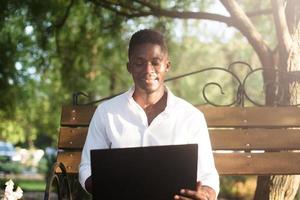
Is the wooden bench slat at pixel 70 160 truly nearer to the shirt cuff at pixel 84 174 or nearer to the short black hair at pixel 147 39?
the shirt cuff at pixel 84 174

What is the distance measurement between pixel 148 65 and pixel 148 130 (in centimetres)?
34

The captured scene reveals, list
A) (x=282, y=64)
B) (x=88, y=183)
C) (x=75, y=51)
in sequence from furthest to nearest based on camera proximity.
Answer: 1. (x=75, y=51)
2. (x=282, y=64)
3. (x=88, y=183)

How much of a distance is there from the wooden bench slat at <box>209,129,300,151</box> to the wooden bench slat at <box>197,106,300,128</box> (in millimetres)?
58

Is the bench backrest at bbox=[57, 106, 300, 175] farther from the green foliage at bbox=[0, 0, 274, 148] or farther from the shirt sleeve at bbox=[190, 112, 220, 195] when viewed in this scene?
the green foliage at bbox=[0, 0, 274, 148]

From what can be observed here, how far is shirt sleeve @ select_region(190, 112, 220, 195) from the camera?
10.1 ft

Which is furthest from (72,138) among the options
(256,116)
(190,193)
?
(190,193)

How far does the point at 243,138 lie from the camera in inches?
180

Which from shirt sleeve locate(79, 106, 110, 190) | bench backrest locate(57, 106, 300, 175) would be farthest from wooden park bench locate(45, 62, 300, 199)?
shirt sleeve locate(79, 106, 110, 190)

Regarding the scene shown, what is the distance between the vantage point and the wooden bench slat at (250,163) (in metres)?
4.51

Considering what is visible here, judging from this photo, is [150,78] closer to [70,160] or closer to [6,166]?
[70,160]

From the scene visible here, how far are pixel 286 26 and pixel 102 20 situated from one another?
14.2 feet

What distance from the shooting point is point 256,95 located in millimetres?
21156

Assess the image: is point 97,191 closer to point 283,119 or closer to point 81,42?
point 283,119

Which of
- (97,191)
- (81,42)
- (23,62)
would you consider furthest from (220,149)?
(23,62)
